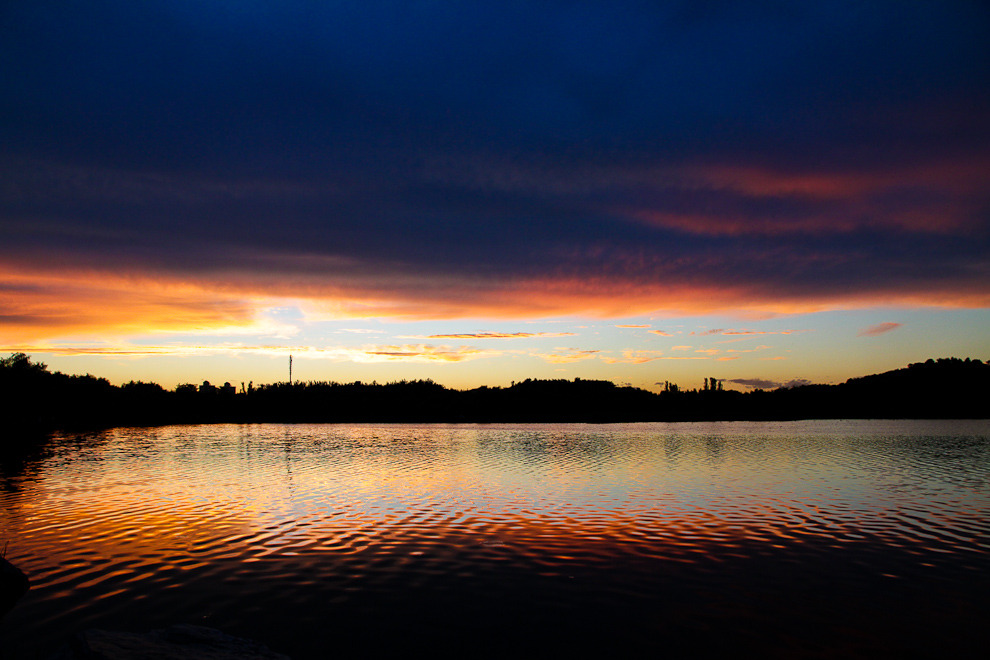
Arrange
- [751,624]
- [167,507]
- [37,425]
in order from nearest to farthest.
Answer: [751,624] → [167,507] → [37,425]

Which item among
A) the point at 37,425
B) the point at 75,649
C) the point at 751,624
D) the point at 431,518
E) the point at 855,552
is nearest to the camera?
the point at 75,649

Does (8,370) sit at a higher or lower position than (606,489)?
higher

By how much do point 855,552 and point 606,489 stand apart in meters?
18.1

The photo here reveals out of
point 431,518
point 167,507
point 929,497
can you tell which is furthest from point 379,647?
point 929,497

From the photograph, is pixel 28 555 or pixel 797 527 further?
pixel 797 527

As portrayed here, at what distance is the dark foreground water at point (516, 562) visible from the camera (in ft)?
47.5

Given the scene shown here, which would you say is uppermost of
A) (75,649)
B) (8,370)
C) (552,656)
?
(8,370)

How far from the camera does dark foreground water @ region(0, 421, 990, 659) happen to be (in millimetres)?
14484

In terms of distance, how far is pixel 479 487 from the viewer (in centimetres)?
4031

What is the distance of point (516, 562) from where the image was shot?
68.7 ft

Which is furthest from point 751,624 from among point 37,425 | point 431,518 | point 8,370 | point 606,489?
→ point 8,370

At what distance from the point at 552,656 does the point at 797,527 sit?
1862 cm

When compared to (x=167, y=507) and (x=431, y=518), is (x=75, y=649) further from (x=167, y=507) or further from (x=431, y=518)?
(x=167, y=507)

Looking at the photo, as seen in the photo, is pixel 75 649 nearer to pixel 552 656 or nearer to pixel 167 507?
pixel 552 656
